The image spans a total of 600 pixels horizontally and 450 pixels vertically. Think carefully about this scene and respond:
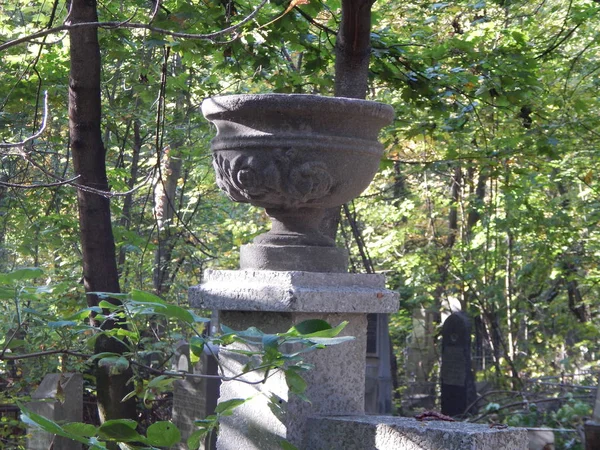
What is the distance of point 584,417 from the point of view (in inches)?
371

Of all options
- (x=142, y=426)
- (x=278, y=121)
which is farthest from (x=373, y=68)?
(x=142, y=426)

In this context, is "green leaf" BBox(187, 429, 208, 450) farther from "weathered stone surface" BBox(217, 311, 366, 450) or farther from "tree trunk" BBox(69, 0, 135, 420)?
"tree trunk" BBox(69, 0, 135, 420)

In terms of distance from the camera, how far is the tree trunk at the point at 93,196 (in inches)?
228

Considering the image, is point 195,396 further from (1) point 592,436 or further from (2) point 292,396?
(2) point 292,396

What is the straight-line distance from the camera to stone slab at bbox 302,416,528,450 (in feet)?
8.48

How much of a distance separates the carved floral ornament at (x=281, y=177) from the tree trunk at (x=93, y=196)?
286 cm

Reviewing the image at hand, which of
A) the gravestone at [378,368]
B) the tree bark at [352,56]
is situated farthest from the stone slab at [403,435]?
the gravestone at [378,368]

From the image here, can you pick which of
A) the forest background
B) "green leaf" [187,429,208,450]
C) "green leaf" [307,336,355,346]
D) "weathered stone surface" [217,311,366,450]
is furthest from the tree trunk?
"green leaf" [307,336,355,346]

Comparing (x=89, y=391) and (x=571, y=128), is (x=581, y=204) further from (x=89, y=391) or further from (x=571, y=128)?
(x=89, y=391)

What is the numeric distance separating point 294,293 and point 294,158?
53cm

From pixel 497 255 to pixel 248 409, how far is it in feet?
39.5

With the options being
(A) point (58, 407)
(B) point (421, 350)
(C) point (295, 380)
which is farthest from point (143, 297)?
(B) point (421, 350)

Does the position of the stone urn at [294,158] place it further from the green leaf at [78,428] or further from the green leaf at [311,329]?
the green leaf at [78,428]

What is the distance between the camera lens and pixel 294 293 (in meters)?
2.98
